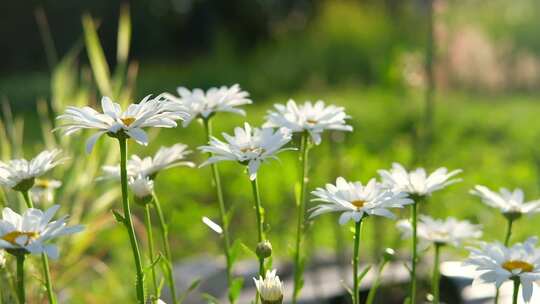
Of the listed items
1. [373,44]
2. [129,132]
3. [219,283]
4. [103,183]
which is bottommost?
[219,283]

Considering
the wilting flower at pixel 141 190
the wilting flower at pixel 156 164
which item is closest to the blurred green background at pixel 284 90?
the wilting flower at pixel 156 164

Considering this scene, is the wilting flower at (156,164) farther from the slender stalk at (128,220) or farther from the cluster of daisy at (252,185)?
the slender stalk at (128,220)

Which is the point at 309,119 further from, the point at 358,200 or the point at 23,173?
the point at 23,173

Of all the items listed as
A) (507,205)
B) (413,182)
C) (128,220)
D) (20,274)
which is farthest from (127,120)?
(507,205)

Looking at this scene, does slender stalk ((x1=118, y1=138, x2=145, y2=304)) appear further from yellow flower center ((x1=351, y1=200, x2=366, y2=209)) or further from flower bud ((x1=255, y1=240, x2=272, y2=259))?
yellow flower center ((x1=351, y1=200, x2=366, y2=209))

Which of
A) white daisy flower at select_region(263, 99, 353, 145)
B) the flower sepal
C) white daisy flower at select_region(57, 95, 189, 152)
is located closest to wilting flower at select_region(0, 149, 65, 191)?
the flower sepal

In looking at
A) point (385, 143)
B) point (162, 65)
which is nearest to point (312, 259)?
point (385, 143)

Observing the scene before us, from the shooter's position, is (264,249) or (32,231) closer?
(32,231)

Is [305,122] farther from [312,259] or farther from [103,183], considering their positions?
[103,183]
